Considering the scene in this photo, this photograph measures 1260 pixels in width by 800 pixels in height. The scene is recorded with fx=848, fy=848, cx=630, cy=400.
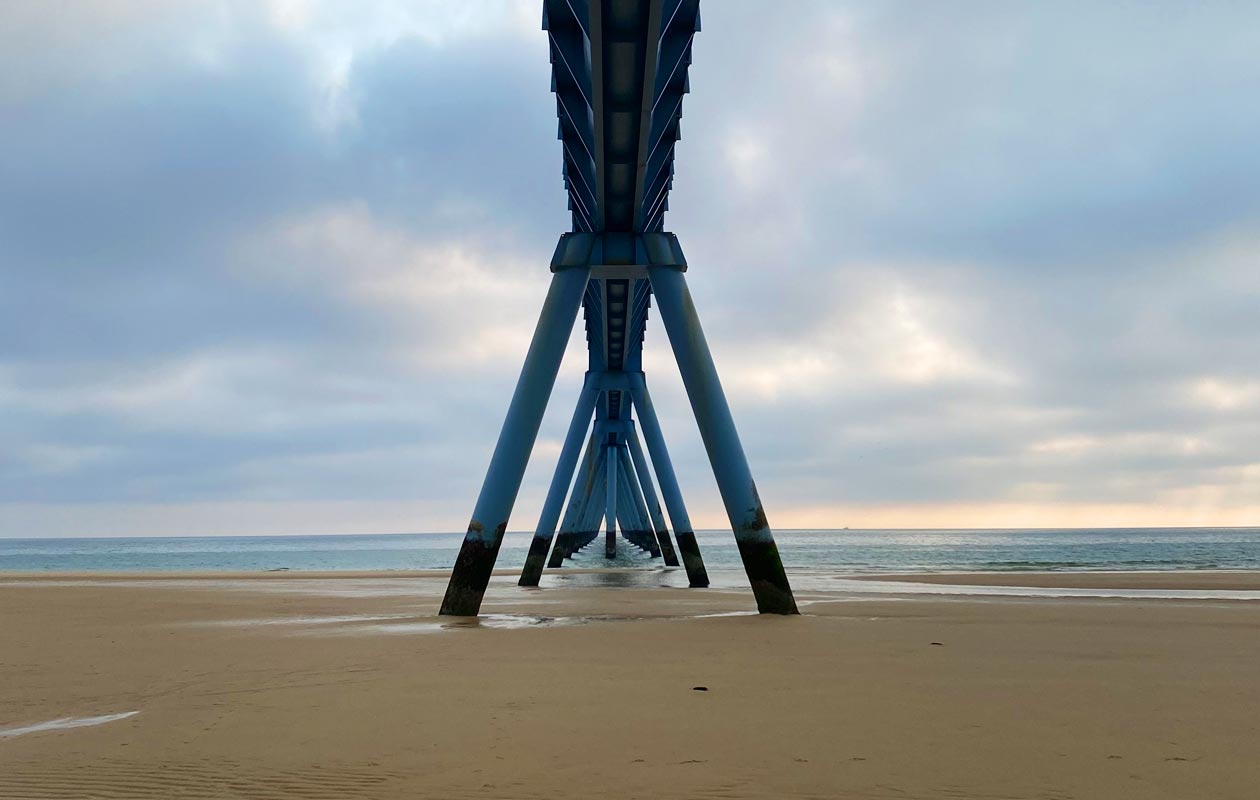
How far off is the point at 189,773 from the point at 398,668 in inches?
121

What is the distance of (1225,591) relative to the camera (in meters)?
19.4

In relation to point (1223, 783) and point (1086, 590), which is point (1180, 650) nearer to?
point (1223, 783)

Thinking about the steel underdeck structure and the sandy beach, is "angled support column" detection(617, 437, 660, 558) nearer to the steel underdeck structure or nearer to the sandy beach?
the steel underdeck structure

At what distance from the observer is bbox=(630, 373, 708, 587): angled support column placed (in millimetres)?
23375

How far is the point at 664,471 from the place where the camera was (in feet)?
84.4

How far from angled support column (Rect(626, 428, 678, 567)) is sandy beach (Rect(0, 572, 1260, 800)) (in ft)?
83.8

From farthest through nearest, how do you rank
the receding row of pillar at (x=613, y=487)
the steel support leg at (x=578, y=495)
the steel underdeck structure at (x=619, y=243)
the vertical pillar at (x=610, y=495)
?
1. the vertical pillar at (x=610, y=495)
2. the steel support leg at (x=578, y=495)
3. the receding row of pillar at (x=613, y=487)
4. the steel underdeck structure at (x=619, y=243)

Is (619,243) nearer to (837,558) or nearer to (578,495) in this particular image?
(578,495)

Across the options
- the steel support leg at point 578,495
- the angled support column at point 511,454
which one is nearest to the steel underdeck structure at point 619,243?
the angled support column at point 511,454

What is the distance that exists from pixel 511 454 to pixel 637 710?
Result: 7631 millimetres

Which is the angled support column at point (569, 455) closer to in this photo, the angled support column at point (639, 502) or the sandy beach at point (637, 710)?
the sandy beach at point (637, 710)

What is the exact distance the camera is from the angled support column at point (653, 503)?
3619 centimetres

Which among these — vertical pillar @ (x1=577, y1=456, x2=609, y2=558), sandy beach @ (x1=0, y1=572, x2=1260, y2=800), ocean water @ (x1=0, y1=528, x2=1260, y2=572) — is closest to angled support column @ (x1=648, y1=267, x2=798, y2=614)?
sandy beach @ (x1=0, y1=572, x2=1260, y2=800)

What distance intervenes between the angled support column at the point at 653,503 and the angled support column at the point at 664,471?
937cm
